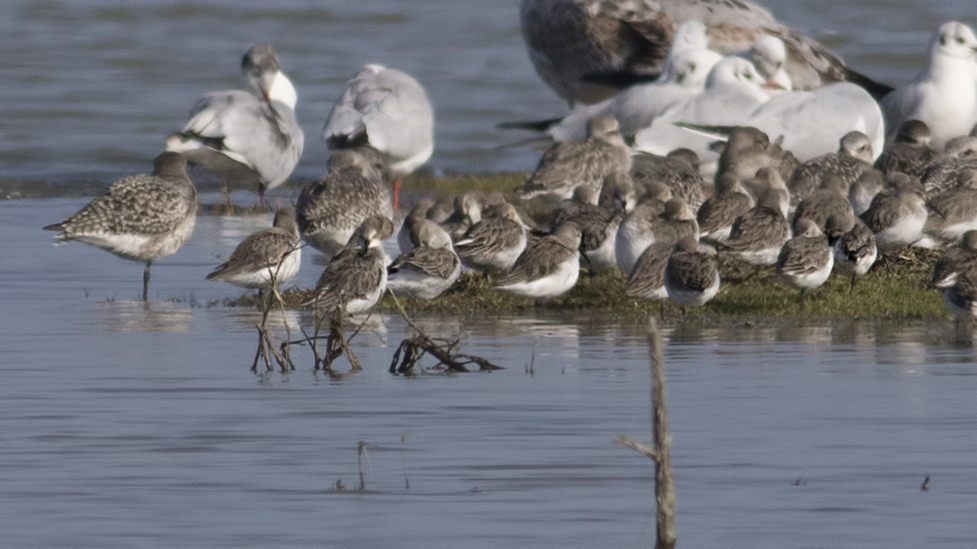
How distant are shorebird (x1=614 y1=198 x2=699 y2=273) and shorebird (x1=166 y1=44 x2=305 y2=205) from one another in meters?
6.82

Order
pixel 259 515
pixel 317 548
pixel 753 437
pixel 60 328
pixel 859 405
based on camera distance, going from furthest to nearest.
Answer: pixel 60 328 → pixel 859 405 → pixel 753 437 → pixel 259 515 → pixel 317 548

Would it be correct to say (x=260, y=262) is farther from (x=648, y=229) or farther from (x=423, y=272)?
(x=648, y=229)

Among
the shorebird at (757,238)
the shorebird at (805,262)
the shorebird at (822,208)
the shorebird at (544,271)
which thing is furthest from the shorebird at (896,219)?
the shorebird at (544,271)

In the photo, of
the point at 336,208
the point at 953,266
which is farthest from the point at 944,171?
the point at 336,208

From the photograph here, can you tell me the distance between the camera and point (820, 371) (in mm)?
11273

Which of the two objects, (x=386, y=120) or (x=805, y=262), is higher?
(x=805, y=262)

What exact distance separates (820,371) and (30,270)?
7.77 m

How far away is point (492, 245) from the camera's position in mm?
14703

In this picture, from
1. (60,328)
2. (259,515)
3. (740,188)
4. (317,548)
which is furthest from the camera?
(740,188)

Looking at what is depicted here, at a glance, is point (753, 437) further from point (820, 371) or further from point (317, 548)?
point (317, 548)

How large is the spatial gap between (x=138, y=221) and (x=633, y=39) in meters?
12.0

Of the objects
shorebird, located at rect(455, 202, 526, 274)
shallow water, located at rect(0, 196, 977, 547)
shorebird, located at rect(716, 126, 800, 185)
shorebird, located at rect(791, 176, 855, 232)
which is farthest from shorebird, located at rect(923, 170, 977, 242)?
shorebird, located at rect(455, 202, 526, 274)

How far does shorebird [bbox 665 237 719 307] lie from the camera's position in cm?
1298

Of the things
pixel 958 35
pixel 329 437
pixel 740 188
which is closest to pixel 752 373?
pixel 329 437
